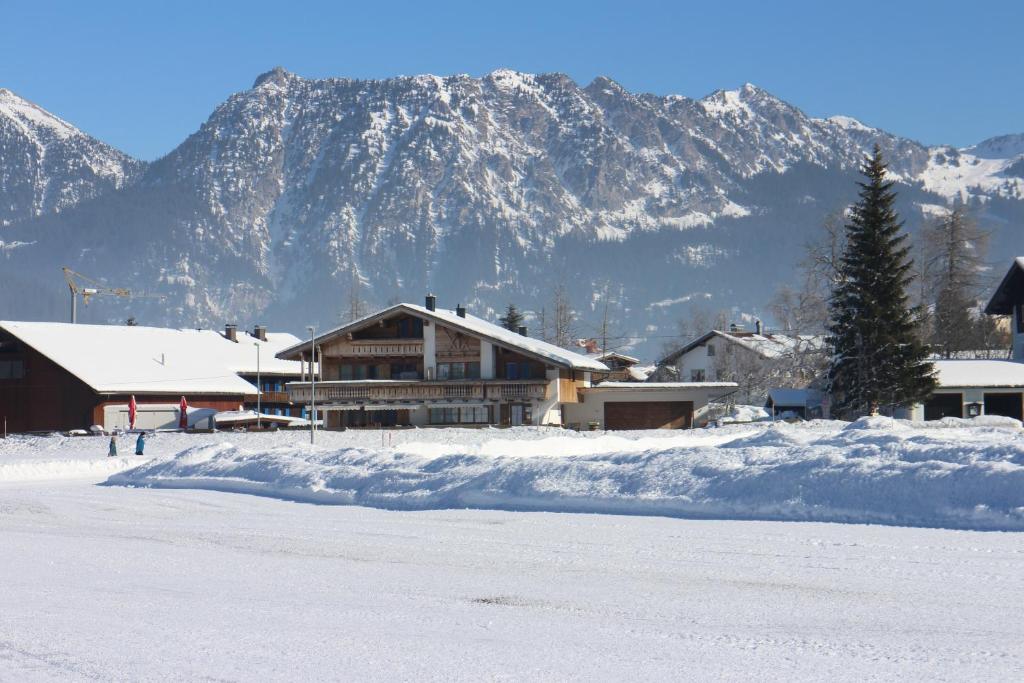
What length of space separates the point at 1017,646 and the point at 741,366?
103 metres

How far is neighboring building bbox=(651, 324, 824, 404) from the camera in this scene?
108312 millimetres

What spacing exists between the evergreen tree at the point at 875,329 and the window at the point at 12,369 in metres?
47.6

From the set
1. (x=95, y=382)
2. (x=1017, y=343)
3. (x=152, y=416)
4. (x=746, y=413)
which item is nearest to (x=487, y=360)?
(x=152, y=416)

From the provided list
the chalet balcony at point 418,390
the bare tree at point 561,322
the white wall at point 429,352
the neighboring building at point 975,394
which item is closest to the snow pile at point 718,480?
the neighboring building at point 975,394

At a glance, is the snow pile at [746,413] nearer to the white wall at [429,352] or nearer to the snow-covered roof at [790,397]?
the snow-covered roof at [790,397]

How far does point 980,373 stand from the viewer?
62375 mm

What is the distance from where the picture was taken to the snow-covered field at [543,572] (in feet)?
31.6

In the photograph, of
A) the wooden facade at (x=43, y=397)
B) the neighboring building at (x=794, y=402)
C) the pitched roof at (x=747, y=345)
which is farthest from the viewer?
the pitched roof at (x=747, y=345)

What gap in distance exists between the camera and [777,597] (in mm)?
11844

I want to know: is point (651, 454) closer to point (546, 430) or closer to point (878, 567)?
point (878, 567)

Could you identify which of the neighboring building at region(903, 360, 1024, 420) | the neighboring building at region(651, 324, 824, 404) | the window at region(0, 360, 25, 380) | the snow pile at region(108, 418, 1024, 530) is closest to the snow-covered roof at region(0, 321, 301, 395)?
the window at region(0, 360, 25, 380)

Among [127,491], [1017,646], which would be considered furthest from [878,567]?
[127,491]

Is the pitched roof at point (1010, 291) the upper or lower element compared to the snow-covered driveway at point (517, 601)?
upper

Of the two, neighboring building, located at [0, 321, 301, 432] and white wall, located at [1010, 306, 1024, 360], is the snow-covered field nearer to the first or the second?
white wall, located at [1010, 306, 1024, 360]
